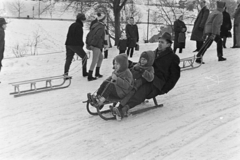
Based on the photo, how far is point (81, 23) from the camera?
290 inches

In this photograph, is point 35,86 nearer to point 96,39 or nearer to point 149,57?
point 96,39

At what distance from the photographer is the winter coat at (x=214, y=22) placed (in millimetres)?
8461

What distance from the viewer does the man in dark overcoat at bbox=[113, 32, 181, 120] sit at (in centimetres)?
451

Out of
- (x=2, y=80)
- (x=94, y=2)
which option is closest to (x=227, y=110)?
(x=2, y=80)

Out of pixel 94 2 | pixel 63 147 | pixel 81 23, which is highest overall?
pixel 94 2

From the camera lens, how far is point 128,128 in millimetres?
4234

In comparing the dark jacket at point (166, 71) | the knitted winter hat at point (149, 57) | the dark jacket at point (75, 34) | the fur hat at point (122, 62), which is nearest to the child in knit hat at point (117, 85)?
the fur hat at point (122, 62)

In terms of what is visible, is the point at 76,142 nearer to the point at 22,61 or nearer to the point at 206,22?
the point at 206,22

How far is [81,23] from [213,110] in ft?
13.4

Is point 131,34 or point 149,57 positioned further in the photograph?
point 131,34

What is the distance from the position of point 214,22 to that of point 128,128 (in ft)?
18.1

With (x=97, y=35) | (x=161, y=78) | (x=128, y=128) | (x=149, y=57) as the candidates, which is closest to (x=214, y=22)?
(x=97, y=35)

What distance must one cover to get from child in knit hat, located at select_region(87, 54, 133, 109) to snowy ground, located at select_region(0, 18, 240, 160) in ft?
1.33

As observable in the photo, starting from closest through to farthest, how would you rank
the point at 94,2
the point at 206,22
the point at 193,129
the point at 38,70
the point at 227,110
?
the point at 193,129, the point at 227,110, the point at 206,22, the point at 38,70, the point at 94,2
